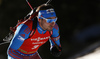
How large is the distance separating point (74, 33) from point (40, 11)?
3.20 m

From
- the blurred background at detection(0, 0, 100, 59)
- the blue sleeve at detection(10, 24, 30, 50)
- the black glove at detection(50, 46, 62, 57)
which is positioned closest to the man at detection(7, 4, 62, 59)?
the blue sleeve at detection(10, 24, 30, 50)

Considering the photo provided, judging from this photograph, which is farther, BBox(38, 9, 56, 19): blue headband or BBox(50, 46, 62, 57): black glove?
BBox(50, 46, 62, 57): black glove

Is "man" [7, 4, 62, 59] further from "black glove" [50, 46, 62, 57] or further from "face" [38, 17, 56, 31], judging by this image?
"black glove" [50, 46, 62, 57]

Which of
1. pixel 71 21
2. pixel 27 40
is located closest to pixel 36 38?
pixel 27 40

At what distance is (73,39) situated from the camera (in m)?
4.63

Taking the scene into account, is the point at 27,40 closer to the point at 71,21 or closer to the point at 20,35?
the point at 20,35

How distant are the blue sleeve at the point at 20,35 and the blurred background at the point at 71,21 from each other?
8.50 feet

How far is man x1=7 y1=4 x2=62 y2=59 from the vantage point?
1.45m

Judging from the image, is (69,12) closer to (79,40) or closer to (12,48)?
(79,40)

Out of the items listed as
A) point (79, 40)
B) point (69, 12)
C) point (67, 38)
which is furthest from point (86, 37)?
point (69, 12)

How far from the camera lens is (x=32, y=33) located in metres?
1.54

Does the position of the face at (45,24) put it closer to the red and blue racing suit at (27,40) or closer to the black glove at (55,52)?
the red and blue racing suit at (27,40)

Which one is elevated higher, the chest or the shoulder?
the shoulder

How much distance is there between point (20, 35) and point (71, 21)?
308 cm
